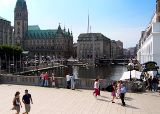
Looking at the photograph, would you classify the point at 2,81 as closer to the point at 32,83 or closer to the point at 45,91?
the point at 32,83

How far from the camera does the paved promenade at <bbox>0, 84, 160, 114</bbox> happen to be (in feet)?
72.2

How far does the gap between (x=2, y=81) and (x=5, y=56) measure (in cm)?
5653

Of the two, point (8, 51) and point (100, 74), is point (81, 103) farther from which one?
point (8, 51)

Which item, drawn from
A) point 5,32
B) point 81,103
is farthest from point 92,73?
point 81,103

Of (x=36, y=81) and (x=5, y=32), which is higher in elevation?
(x=5, y=32)

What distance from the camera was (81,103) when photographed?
25000 millimetres

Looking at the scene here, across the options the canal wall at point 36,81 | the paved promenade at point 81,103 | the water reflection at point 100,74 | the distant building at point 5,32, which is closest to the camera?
the paved promenade at point 81,103

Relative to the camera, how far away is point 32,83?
37.6 metres

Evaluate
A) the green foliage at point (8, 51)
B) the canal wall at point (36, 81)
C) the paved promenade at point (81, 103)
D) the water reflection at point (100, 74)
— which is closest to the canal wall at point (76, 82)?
the canal wall at point (36, 81)

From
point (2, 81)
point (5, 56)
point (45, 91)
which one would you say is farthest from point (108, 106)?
point (5, 56)

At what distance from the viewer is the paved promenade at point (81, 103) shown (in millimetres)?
22016

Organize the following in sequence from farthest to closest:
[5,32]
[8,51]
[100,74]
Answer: [5,32] < [100,74] < [8,51]

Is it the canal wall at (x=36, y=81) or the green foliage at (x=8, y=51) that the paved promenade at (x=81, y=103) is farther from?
the green foliage at (x=8, y=51)

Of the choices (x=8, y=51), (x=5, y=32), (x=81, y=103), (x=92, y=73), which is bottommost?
(x=92, y=73)
